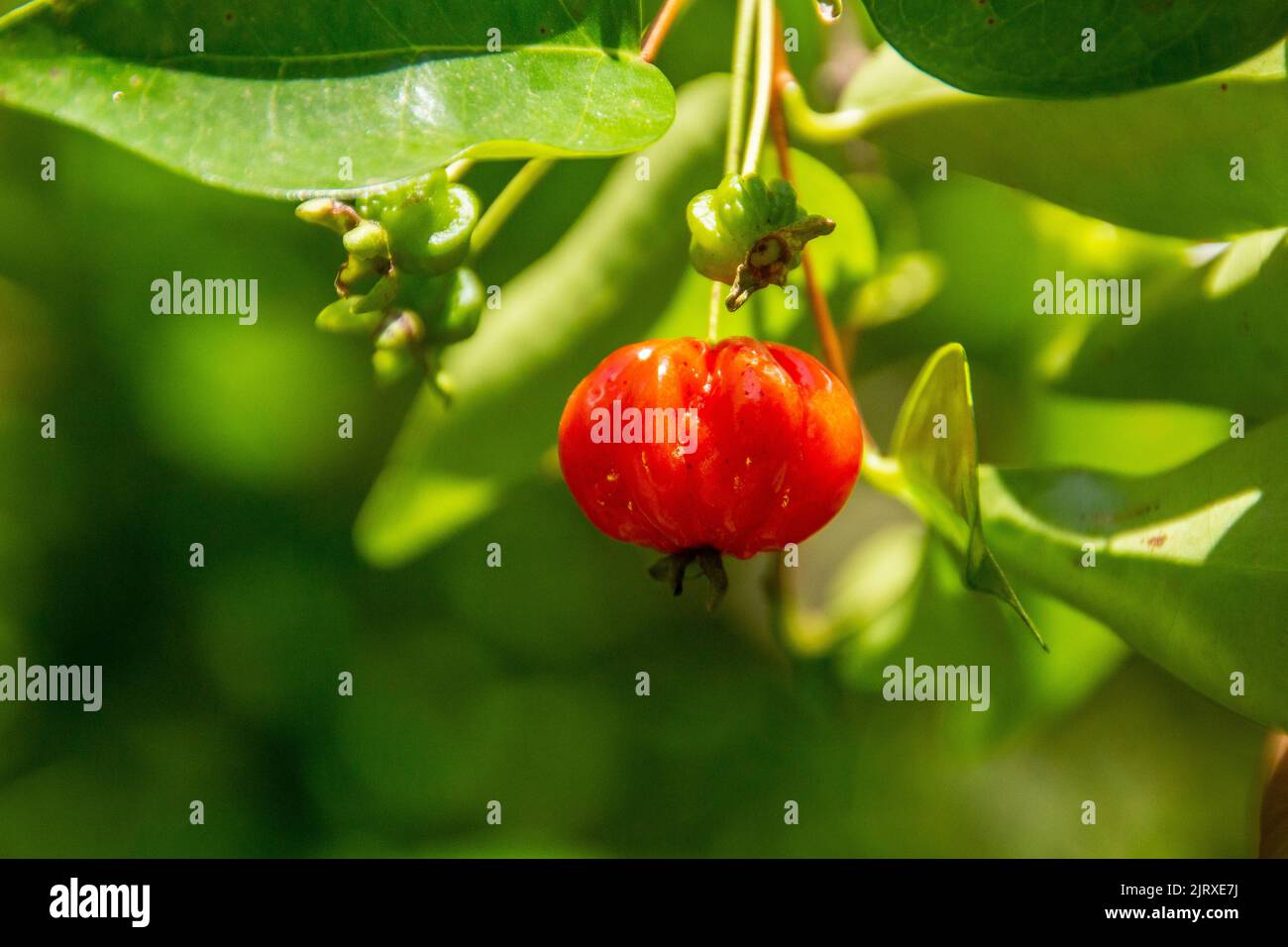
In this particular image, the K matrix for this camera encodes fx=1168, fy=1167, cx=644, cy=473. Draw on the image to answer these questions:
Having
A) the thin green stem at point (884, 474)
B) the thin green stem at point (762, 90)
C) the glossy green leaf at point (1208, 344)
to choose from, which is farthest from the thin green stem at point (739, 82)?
the glossy green leaf at point (1208, 344)

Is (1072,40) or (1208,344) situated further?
(1208,344)

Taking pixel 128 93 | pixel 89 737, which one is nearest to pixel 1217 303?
pixel 128 93

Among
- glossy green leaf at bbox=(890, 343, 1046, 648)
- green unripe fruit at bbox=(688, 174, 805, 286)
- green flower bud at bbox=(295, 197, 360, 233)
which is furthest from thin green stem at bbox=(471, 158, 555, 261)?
glossy green leaf at bbox=(890, 343, 1046, 648)

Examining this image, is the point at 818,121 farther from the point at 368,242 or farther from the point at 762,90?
the point at 368,242

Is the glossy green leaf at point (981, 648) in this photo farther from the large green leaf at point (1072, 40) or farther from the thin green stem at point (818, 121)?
the large green leaf at point (1072, 40)

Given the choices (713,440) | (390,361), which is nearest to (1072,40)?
(713,440)

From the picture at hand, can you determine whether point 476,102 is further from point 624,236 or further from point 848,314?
point 848,314
